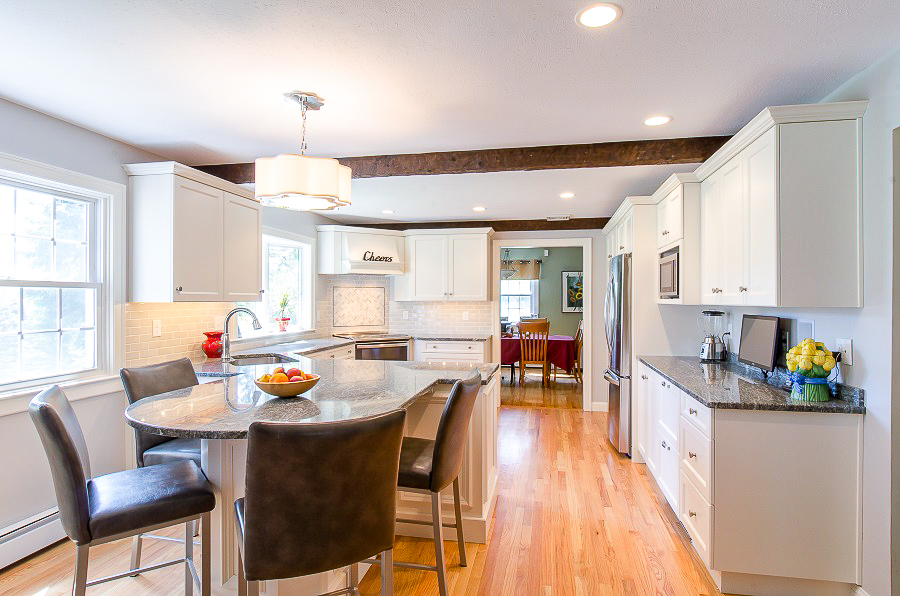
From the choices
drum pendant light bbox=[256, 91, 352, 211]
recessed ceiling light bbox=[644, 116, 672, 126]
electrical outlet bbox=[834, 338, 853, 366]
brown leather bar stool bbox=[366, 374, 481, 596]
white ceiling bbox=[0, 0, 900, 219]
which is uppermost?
white ceiling bbox=[0, 0, 900, 219]

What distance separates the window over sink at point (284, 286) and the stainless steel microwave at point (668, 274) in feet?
11.4

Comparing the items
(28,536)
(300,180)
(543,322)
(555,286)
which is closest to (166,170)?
(300,180)

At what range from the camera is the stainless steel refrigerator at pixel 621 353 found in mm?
4246

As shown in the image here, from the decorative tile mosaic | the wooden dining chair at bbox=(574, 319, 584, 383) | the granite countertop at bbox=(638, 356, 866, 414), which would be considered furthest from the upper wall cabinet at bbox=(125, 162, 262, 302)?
the wooden dining chair at bbox=(574, 319, 584, 383)

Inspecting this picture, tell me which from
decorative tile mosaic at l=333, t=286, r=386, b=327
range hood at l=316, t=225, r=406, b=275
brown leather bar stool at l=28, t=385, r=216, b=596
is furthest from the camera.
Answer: decorative tile mosaic at l=333, t=286, r=386, b=327

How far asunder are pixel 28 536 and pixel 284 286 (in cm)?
314

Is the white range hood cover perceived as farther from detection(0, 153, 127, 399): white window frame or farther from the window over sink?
detection(0, 153, 127, 399): white window frame

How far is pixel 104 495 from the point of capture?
1678mm

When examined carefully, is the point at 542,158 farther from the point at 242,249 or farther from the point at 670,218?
the point at 242,249

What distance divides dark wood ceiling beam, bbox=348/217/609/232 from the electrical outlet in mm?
3796

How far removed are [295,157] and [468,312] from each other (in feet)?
13.8

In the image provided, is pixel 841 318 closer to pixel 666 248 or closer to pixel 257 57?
pixel 666 248

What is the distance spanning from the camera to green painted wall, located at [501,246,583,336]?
32.6ft

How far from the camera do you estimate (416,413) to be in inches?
108
